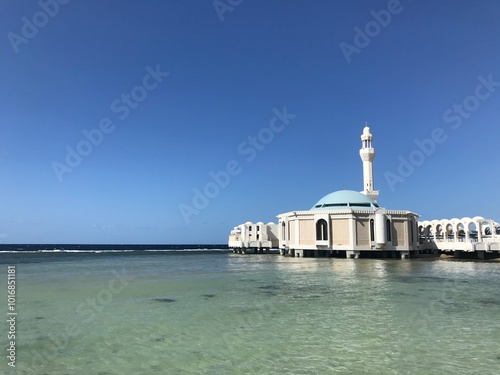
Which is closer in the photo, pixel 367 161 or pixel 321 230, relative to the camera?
pixel 321 230

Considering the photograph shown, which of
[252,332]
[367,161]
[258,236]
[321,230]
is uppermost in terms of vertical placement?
[367,161]

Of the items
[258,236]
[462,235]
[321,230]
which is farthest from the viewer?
[258,236]

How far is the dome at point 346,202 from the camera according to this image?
58.7 metres

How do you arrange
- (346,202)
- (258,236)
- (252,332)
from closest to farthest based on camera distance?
(252,332) → (346,202) → (258,236)

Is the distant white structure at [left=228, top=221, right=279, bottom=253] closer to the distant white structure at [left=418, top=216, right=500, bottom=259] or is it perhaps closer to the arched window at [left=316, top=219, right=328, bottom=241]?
the arched window at [left=316, top=219, right=328, bottom=241]

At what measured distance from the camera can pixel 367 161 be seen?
218ft

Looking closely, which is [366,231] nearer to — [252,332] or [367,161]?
[367,161]

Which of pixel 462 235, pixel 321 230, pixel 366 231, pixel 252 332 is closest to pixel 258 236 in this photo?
pixel 321 230

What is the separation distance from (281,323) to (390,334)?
10.9ft

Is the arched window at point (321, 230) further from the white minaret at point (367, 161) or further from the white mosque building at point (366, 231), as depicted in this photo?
the white minaret at point (367, 161)

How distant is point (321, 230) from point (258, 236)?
27034 mm

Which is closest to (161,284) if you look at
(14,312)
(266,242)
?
(14,312)

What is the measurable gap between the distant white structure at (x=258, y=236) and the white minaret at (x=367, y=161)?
21952mm

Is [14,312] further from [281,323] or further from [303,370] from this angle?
[303,370]
